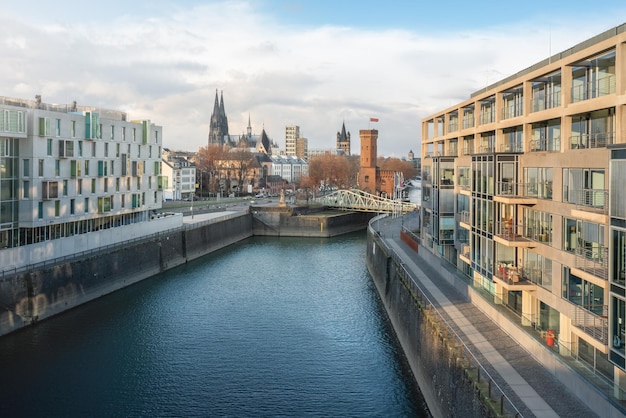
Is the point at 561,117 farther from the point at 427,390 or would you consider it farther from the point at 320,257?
the point at 320,257

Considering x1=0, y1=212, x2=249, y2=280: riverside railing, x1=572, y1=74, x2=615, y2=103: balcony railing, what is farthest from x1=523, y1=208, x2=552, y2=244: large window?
x1=0, y1=212, x2=249, y2=280: riverside railing

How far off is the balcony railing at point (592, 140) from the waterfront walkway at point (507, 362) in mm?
7841

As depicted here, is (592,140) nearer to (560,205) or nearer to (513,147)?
(560,205)

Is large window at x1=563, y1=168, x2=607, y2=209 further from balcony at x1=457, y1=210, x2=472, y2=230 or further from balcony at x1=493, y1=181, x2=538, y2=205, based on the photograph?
balcony at x1=457, y1=210, x2=472, y2=230

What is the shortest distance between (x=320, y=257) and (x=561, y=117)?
46406mm

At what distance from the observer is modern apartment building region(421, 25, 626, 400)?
1750cm

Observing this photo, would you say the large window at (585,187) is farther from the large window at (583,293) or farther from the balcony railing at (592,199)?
the large window at (583,293)

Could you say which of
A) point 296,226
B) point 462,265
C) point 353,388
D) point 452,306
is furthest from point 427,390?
point 296,226

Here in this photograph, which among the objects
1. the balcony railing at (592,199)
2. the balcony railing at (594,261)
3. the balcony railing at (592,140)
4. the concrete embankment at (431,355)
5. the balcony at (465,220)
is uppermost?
the balcony railing at (592,140)

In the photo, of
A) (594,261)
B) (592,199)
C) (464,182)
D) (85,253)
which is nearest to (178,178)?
(85,253)

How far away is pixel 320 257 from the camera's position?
6738 cm

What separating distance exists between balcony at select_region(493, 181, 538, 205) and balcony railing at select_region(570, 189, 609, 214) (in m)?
3.46

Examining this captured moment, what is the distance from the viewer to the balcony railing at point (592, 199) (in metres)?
18.8

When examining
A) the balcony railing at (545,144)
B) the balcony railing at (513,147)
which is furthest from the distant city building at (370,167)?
the balcony railing at (545,144)
